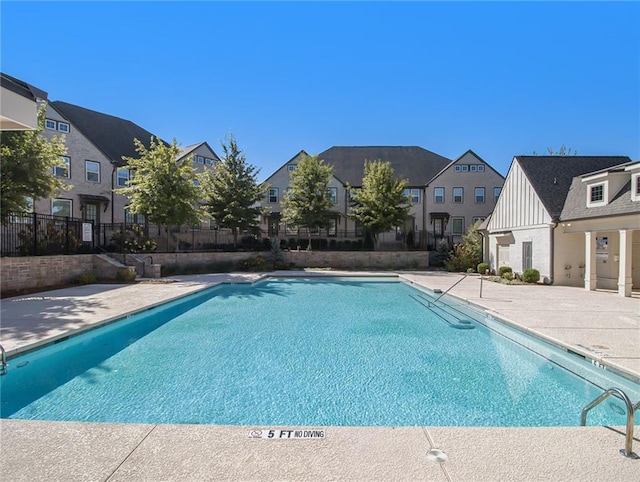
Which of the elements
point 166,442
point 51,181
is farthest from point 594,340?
point 51,181

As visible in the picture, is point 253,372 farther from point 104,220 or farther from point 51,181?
point 104,220

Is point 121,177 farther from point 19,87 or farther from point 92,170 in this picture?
point 19,87

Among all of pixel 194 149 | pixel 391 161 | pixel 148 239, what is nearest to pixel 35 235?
pixel 148 239

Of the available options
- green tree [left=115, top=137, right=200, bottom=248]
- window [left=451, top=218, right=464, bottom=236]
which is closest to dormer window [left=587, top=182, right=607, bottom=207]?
window [left=451, top=218, right=464, bottom=236]

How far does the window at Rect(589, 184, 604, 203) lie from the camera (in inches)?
589

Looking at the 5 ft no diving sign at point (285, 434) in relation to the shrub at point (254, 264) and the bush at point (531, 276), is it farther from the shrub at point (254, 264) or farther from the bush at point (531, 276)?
the shrub at point (254, 264)

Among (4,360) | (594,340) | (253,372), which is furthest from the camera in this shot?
(594,340)

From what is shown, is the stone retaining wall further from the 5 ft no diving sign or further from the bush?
the 5 ft no diving sign

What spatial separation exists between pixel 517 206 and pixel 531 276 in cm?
447

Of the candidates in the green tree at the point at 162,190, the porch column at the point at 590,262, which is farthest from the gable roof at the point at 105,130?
the porch column at the point at 590,262

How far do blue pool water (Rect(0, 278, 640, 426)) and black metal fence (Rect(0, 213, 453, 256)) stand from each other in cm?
895

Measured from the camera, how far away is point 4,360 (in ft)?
18.1

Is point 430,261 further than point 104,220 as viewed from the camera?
Yes

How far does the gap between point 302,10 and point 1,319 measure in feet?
38.8
